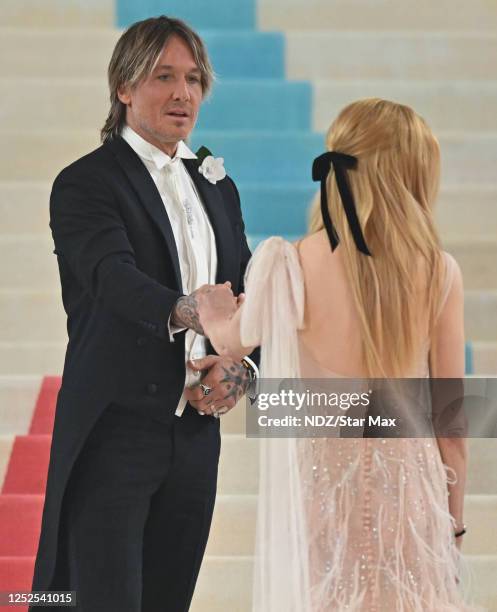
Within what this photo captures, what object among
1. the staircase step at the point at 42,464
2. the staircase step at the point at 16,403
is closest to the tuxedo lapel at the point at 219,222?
the staircase step at the point at 42,464

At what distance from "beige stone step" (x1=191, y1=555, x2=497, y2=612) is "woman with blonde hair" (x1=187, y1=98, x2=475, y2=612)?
4.70 ft

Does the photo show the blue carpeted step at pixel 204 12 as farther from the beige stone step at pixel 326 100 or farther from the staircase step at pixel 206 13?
the beige stone step at pixel 326 100

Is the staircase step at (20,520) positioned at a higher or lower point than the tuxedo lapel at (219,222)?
lower

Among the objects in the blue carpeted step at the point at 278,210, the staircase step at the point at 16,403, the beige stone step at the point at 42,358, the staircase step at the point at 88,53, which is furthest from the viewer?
the staircase step at the point at 88,53

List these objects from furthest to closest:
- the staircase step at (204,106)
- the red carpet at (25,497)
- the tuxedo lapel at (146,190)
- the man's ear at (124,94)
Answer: the staircase step at (204,106) < the red carpet at (25,497) < the man's ear at (124,94) < the tuxedo lapel at (146,190)

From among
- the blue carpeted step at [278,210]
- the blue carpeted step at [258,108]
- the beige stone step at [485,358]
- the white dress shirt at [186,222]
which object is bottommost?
the white dress shirt at [186,222]

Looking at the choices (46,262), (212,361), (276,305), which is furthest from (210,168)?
(46,262)

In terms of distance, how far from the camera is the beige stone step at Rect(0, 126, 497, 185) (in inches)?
191

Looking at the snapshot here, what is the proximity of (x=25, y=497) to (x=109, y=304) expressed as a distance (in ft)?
5.15

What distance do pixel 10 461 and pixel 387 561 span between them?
2111 mm

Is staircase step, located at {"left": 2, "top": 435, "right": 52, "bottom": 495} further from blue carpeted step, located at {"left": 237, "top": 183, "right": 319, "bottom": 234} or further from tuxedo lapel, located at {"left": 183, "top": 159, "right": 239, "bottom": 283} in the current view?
tuxedo lapel, located at {"left": 183, "top": 159, "right": 239, "bottom": 283}

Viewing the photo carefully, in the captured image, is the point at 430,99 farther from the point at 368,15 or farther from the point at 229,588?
the point at 229,588

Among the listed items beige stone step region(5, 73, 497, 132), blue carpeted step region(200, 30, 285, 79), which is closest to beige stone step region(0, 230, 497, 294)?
beige stone step region(5, 73, 497, 132)

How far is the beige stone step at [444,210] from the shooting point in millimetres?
4715
